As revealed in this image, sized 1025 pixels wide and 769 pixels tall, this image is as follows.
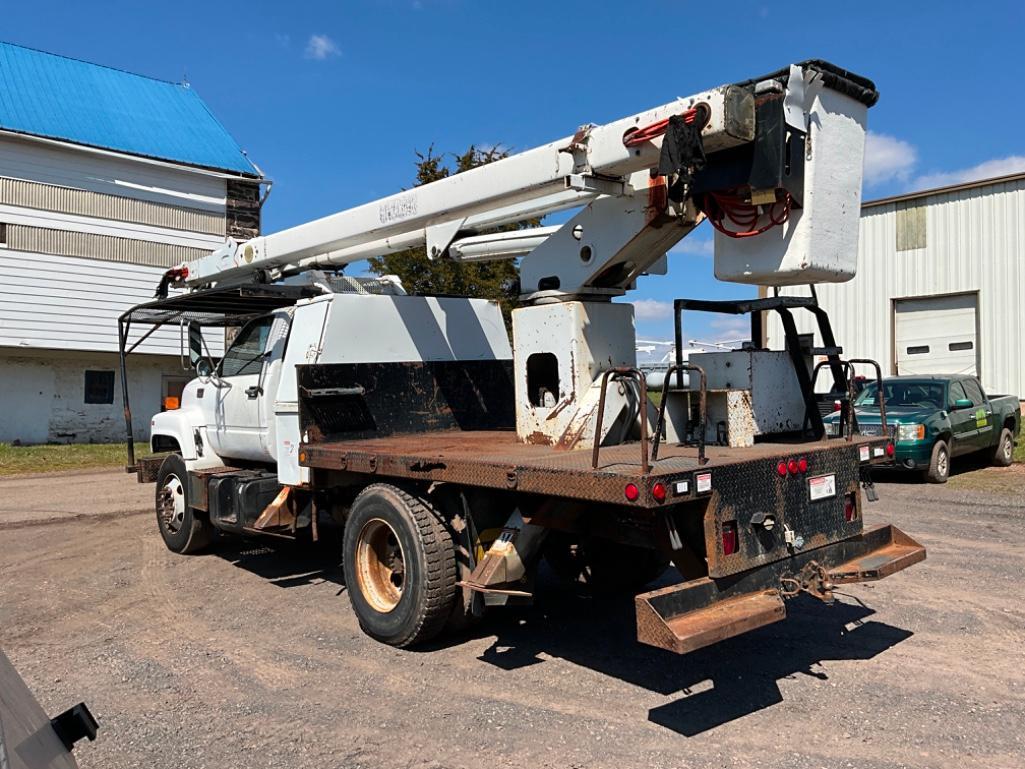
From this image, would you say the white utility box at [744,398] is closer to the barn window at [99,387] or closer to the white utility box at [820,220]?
the white utility box at [820,220]

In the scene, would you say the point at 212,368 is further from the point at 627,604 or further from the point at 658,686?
the point at 658,686

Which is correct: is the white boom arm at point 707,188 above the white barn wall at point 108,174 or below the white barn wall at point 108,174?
below

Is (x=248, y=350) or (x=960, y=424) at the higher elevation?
(x=248, y=350)

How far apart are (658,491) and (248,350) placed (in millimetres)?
5045

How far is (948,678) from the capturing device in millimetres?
4762

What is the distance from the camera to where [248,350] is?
780 cm

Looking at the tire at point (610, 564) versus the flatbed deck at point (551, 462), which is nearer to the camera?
the flatbed deck at point (551, 462)

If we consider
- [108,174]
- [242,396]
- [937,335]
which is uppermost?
[108,174]

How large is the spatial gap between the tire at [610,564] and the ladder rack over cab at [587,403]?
0.07ft

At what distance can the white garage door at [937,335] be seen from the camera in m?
20.2

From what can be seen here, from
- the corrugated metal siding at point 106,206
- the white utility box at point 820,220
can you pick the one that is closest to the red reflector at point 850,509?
the white utility box at point 820,220

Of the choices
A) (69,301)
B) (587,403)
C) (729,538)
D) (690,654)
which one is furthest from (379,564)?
(69,301)

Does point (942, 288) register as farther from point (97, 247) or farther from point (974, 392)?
point (97, 247)

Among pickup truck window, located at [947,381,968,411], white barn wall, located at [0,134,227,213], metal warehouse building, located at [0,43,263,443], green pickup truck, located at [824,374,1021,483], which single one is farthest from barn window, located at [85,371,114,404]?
pickup truck window, located at [947,381,968,411]
